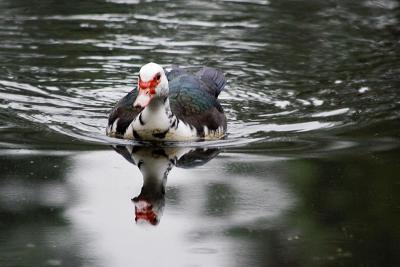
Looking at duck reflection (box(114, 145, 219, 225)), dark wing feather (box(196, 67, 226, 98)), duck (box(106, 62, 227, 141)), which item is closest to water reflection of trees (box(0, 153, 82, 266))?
duck reflection (box(114, 145, 219, 225))

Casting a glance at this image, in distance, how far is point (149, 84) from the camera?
9.82m

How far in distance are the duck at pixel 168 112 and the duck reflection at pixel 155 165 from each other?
0.19m

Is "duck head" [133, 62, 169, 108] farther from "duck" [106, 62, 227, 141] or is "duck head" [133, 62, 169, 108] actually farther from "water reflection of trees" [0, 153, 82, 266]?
"water reflection of trees" [0, 153, 82, 266]

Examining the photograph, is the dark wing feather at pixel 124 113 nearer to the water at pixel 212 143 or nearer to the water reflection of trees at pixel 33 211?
the water at pixel 212 143

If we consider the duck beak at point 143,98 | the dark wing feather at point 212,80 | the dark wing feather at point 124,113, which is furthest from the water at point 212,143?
the duck beak at point 143,98

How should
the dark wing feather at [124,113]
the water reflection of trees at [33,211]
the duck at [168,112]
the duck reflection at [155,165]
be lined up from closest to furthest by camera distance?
the water reflection of trees at [33,211] → the duck reflection at [155,165] → the duck at [168,112] → the dark wing feather at [124,113]

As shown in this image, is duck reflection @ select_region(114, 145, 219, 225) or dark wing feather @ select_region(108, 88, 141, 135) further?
dark wing feather @ select_region(108, 88, 141, 135)

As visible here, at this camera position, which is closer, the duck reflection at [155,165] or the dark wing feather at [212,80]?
the duck reflection at [155,165]

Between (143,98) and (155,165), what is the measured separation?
606 mm

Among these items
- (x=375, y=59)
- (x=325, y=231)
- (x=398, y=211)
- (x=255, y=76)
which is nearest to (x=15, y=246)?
(x=325, y=231)

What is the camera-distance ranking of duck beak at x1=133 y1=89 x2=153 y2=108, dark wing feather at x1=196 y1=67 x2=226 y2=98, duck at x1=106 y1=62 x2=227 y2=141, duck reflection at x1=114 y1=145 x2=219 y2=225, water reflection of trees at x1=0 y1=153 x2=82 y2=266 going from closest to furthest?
water reflection of trees at x1=0 y1=153 x2=82 y2=266 → duck reflection at x1=114 y1=145 x2=219 y2=225 → duck beak at x1=133 y1=89 x2=153 y2=108 → duck at x1=106 y1=62 x2=227 y2=141 → dark wing feather at x1=196 y1=67 x2=226 y2=98

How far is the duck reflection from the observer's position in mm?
8312

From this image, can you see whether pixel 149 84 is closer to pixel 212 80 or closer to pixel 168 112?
pixel 168 112

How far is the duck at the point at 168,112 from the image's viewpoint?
9953 mm
